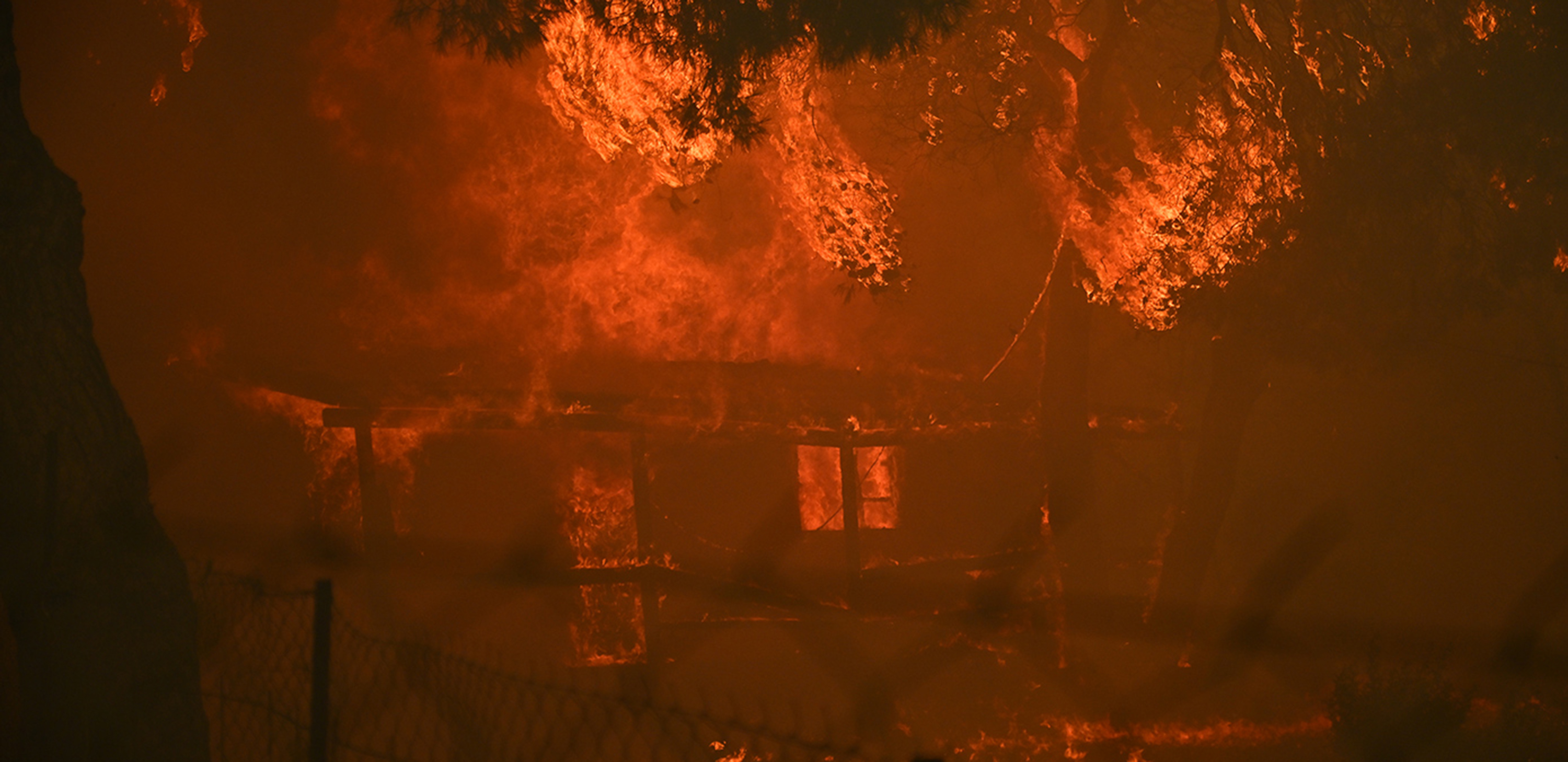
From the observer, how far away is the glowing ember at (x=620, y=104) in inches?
166

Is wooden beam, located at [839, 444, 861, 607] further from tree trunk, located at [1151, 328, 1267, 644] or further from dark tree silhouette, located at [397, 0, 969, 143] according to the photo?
dark tree silhouette, located at [397, 0, 969, 143]

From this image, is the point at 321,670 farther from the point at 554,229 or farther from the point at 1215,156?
the point at 1215,156

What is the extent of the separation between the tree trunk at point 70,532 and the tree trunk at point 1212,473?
4.15 meters

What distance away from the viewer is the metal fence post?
194 cm

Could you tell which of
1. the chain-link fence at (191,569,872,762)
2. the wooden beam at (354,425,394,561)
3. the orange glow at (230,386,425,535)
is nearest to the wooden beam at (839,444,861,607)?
the chain-link fence at (191,569,872,762)

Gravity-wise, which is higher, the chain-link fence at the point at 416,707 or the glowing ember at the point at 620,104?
the glowing ember at the point at 620,104

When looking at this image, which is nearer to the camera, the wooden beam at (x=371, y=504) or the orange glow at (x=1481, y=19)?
the wooden beam at (x=371, y=504)

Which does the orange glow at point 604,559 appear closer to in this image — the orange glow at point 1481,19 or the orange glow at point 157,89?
the orange glow at point 157,89

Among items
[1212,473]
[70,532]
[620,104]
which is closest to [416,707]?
[70,532]

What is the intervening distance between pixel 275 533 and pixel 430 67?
2299mm

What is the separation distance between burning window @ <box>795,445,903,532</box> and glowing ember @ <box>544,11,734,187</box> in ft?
4.97

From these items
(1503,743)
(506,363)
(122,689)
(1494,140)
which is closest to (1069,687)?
(1503,743)

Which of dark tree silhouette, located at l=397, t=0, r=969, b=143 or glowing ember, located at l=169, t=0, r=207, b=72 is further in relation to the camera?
glowing ember, located at l=169, t=0, r=207, b=72

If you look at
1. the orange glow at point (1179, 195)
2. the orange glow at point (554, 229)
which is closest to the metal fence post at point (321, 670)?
the orange glow at point (554, 229)
